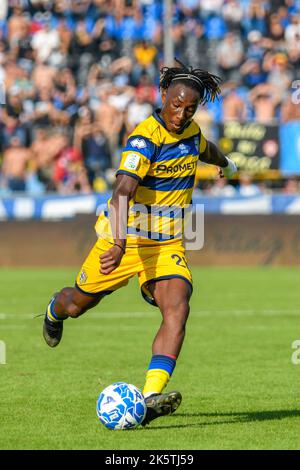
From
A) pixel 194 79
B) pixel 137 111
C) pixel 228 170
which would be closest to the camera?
pixel 194 79

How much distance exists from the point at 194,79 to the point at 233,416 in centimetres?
231

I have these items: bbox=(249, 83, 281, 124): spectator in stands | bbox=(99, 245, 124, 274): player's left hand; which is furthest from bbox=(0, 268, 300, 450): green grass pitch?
bbox=(249, 83, 281, 124): spectator in stands

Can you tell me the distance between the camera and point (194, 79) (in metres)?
7.12

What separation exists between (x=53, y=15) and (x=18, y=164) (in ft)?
17.1

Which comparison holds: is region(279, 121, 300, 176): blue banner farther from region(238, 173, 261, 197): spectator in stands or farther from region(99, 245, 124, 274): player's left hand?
region(99, 245, 124, 274): player's left hand

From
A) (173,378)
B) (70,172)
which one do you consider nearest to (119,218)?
(173,378)

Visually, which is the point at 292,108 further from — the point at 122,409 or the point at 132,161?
the point at 122,409

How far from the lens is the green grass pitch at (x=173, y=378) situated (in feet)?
21.0

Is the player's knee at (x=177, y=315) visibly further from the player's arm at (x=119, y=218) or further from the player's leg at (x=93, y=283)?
the player's arm at (x=119, y=218)

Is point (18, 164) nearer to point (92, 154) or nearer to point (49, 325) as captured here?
point (92, 154)

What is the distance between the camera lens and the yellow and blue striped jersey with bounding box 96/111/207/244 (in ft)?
22.9

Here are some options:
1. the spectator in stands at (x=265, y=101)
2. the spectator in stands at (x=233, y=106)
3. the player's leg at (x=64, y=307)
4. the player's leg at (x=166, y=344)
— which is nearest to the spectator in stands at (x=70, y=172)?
the spectator in stands at (x=233, y=106)

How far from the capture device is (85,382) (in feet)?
28.2

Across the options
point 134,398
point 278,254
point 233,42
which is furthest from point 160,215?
point 233,42
